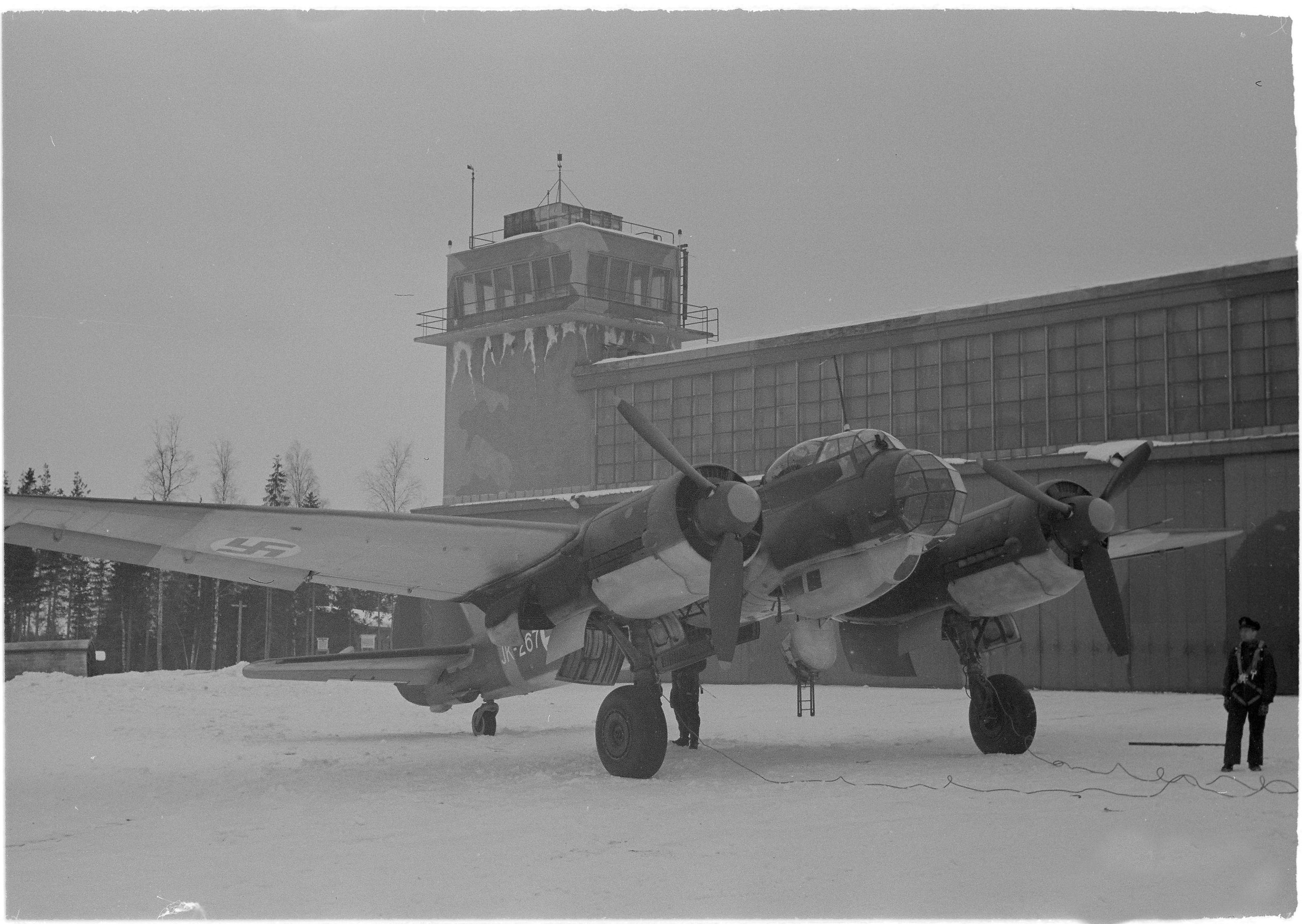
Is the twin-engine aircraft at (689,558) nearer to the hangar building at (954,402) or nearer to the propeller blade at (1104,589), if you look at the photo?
the propeller blade at (1104,589)

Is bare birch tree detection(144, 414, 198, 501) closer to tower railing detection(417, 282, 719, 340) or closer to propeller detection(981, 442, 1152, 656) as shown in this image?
tower railing detection(417, 282, 719, 340)

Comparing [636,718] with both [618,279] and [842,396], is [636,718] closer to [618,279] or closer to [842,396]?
[842,396]

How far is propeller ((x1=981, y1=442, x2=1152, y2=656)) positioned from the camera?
13234mm

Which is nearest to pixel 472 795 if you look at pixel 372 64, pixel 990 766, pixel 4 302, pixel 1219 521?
pixel 990 766

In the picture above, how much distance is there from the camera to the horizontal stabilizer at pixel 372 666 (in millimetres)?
14641

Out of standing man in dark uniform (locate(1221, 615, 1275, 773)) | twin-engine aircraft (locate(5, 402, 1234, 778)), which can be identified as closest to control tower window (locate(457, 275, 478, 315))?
twin-engine aircraft (locate(5, 402, 1234, 778))

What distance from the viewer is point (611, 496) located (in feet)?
91.9

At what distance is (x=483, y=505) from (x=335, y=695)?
5.61 m

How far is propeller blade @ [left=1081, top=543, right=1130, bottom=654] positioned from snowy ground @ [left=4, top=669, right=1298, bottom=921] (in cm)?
→ 137

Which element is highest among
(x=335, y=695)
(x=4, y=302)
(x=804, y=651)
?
(x=4, y=302)

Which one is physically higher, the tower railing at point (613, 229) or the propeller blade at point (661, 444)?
the tower railing at point (613, 229)

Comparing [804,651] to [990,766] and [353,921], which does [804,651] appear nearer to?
[990,766]

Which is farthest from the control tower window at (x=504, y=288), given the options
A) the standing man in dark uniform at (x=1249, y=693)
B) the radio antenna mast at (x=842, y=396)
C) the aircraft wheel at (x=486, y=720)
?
the standing man in dark uniform at (x=1249, y=693)

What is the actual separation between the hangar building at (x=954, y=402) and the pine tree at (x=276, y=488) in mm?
9192
